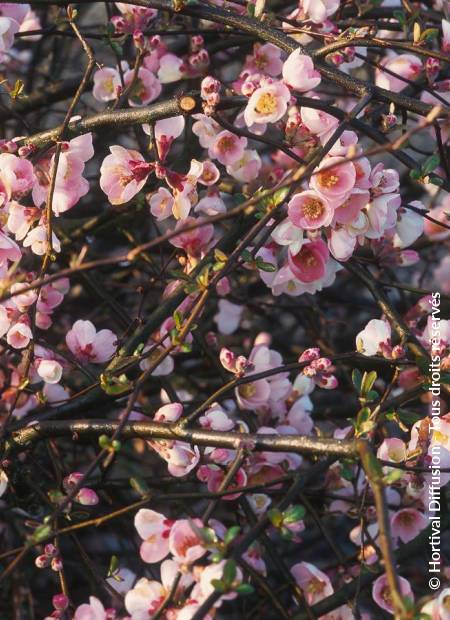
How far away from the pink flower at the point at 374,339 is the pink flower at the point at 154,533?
450 millimetres

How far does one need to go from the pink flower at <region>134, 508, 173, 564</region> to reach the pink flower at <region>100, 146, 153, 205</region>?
20.4 inches

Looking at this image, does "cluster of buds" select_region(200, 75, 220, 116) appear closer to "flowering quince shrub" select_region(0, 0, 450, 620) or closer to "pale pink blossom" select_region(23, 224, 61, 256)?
"flowering quince shrub" select_region(0, 0, 450, 620)

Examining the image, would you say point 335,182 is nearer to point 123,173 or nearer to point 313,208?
point 313,208

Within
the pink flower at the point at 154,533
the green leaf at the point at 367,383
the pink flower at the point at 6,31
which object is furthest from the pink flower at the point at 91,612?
the pink flower at the point at 6,31

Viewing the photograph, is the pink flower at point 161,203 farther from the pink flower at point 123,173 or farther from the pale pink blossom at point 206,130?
the pale pink blossom at point 206,130

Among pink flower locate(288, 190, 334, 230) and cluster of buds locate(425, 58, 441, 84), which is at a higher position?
cluster of buds locate(425, 58, 441, 84)

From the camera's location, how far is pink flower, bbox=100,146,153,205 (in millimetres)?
1427

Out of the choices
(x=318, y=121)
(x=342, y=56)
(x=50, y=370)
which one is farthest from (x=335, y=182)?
(x=50, y=370)

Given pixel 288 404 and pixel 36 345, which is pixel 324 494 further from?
pixel 36 345

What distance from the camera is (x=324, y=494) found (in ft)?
5.47

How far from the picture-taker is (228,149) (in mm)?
1569

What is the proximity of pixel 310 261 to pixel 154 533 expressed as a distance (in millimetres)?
537

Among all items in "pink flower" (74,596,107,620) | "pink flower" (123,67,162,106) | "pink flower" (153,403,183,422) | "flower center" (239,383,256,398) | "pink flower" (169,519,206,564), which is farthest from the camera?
"pink flower" (123,67,162,106)

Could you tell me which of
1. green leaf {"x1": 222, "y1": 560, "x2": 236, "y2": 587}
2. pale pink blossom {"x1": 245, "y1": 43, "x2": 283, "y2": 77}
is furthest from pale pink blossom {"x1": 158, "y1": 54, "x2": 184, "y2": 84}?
green leaf {"x1": 222, "y1": 560, "x2": 236, "y2": 587}
